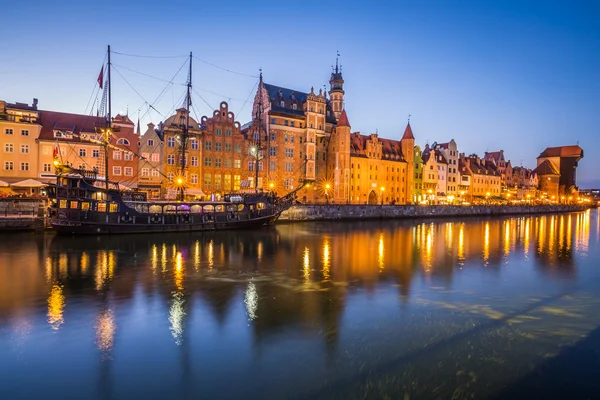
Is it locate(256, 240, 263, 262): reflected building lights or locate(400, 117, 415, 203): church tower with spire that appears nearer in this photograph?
locate(256, 240, 263, 262): reflected building lights

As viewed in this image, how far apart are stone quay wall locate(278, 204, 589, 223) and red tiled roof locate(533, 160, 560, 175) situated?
Answer: 5588cm

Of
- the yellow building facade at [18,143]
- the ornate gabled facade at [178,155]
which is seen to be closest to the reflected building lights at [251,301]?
the ornate gabled facade at [178,155]

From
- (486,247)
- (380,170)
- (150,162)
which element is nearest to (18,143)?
(150,162)

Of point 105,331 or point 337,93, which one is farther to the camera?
point 337,93

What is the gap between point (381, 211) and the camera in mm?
76188

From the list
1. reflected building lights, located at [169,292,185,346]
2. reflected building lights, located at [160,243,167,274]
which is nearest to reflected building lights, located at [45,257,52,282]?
reflected building lights, located at [160,243,167,274]

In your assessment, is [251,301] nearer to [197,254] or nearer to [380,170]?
[197,254]

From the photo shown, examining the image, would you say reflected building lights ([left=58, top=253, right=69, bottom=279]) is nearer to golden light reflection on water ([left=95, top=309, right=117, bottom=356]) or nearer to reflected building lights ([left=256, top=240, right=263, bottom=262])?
golden light reflection on water ([left=95, top=309, right=117, bottom=356])

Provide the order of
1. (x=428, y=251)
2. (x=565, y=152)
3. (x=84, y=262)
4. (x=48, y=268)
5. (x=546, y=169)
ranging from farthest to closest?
(x=565, y=152), (x=546, y=169), (x=428, y=251), (x=84, y=262), (x=48, y=268)

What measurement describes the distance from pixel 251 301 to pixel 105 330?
6.18m

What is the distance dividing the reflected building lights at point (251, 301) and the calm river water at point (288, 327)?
53mm

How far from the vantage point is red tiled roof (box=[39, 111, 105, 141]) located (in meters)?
59.8

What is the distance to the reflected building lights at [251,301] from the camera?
16.2m

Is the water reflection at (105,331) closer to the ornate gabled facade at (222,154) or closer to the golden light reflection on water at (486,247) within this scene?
the golden light reflection on water at (486,247)
